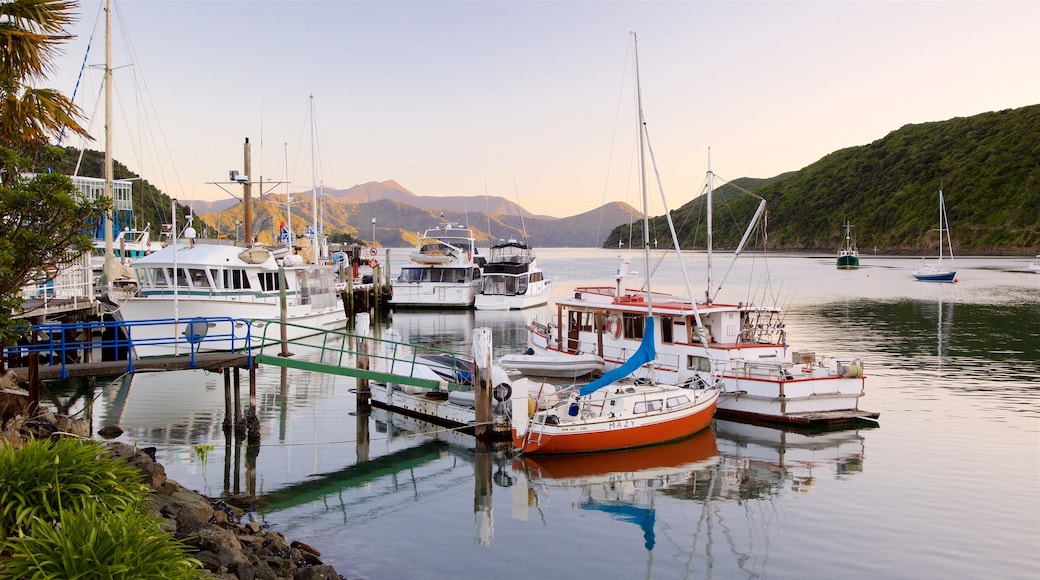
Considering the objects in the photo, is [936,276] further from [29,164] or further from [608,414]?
[29,164]

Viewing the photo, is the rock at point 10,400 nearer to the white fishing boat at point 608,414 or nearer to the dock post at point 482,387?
the dock post at point 482,387

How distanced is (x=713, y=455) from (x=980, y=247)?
148610 millimetres

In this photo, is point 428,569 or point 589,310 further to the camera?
point 589,310

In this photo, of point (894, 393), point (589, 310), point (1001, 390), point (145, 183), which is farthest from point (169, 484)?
point (145, 183)

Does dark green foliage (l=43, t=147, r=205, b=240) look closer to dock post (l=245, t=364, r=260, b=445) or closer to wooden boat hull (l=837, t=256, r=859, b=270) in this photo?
dock post (l=245, t=364, r=260, b=445)

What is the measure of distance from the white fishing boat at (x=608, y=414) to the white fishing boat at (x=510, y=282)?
39.0 m

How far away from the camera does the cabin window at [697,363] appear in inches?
1015

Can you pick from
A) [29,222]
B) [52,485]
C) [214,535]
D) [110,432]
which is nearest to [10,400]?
[29,222]

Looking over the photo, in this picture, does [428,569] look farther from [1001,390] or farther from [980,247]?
[980,247]

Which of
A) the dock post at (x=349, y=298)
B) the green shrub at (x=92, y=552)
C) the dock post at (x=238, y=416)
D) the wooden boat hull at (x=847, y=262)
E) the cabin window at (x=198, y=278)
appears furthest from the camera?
the wooden boat hull at (x=847, y=262)

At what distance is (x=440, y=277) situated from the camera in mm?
65688

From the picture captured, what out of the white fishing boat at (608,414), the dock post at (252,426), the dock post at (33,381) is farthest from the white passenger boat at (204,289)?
the white fishing boat at (608,414)

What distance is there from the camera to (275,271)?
39.8 metres

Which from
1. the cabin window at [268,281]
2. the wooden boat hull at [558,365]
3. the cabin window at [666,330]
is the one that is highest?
the cabin window at [268,281]
